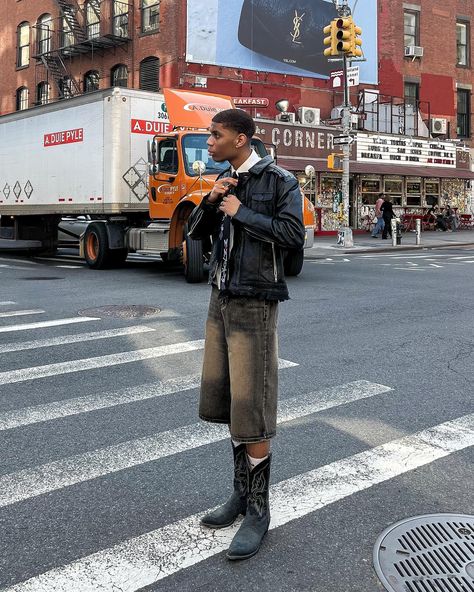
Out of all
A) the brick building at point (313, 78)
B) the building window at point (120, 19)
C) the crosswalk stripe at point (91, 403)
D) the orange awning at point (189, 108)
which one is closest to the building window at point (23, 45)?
the brick building at point (313, 78)

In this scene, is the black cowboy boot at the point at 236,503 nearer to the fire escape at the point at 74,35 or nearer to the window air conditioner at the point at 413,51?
the fire escape at the point at 74,35

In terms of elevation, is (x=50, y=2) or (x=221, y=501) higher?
(x=50, y=2)

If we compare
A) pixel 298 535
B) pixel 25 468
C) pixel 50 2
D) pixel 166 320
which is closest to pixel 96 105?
pixel 166 320

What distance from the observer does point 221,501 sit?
3646mm

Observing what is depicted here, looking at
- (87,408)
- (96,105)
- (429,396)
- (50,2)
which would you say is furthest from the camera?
(50,2)

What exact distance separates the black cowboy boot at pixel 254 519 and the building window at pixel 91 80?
30117mm

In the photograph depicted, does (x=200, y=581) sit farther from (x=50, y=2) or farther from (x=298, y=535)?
(x=50, y=2)

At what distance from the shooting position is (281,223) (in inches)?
124

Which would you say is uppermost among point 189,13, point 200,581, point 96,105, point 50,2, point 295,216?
point 50,2

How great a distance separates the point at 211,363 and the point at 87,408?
214 centimetres

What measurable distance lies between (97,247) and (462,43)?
28.6m

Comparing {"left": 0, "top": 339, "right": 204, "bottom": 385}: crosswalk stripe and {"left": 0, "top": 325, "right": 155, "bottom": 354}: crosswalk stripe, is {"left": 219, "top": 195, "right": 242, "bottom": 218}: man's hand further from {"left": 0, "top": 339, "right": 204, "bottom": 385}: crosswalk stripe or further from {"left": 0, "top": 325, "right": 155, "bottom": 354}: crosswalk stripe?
{"left": 0, "top": 325, "right": 155, "bottom": 354}: crosswalk stripe

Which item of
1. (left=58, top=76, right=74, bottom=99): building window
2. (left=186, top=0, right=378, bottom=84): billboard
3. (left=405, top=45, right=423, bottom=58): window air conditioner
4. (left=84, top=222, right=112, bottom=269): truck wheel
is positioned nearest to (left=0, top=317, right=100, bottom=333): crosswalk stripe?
(left=84, top=222, right=112, bottom=269): truck wheel

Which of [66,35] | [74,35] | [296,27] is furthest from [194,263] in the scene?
[66,35]
